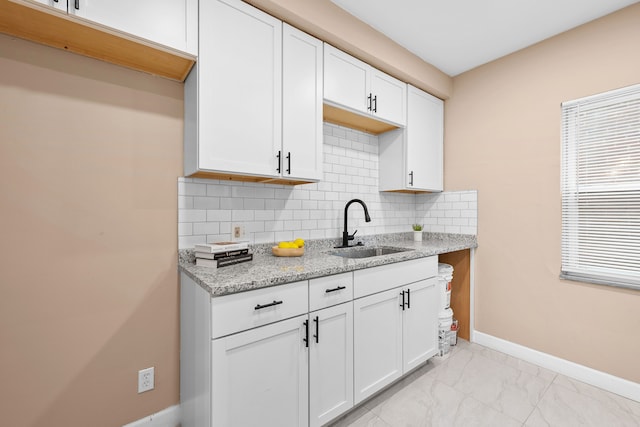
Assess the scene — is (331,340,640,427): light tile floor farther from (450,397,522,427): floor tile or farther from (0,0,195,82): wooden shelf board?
(0,0,195,82): wooden shelf board

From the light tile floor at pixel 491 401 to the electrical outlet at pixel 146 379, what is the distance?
1.08 metres

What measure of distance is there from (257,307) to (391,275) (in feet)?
3.24

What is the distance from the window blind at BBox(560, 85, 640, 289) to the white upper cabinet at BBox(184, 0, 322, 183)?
200 centimetres

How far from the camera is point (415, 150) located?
267cm

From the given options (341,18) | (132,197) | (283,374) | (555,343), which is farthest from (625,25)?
(132,197)

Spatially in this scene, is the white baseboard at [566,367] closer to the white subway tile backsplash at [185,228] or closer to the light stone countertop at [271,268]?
the light stone countertop at [271,268]

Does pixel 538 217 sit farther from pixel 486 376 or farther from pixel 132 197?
pixel 132 197

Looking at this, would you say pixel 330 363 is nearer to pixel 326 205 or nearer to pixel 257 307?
pixel 257 307

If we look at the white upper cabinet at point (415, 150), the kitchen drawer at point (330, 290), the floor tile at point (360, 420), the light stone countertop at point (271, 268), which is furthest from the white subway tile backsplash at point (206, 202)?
the white upper cabinet at point (415, 150)

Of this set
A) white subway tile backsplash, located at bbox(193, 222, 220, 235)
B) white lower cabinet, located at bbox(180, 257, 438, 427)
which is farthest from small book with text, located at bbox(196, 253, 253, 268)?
white subway tile backsplash, located at bbox(193, 222, 220, 235)

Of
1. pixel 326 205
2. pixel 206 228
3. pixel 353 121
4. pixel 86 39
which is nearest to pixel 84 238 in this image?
pixel 206 228

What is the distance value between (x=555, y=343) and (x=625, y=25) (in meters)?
2.38

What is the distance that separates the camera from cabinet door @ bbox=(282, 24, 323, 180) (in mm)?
1771

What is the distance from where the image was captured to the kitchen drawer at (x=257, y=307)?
1171 millimetres
